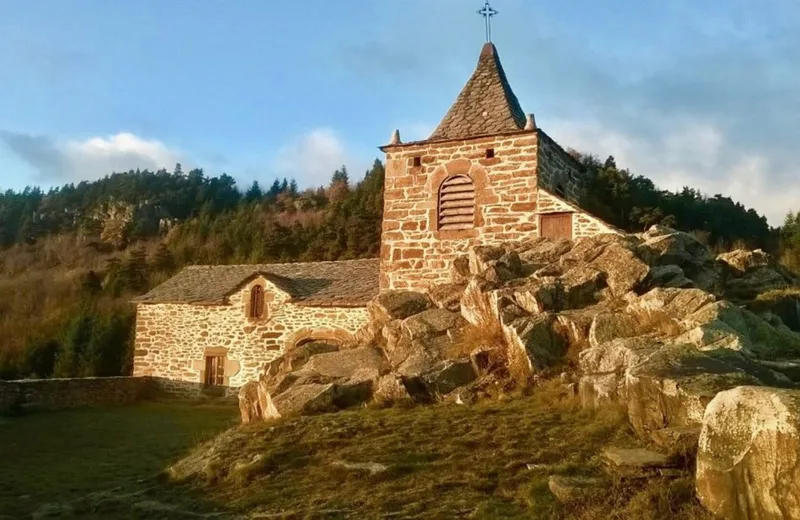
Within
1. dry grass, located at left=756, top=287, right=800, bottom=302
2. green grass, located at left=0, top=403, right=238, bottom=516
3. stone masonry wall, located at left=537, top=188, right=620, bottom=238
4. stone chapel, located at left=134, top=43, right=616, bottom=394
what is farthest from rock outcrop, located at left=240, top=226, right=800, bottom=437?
green grass, located at left=0, top=403, right=238, bottom=516

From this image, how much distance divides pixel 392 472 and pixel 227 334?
49.4 feet

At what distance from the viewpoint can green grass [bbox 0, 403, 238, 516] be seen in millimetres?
9531

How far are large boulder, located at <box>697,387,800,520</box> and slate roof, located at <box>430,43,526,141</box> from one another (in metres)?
11.3

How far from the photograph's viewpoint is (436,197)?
54.7 feet

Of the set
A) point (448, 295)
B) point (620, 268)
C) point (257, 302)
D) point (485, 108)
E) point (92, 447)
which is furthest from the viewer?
point (257, 302)

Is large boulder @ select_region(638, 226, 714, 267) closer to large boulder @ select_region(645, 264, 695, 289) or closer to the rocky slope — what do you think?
the rocky slope

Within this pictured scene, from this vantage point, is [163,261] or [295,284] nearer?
[295,284]

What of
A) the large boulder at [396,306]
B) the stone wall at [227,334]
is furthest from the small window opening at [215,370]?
the large boulder at [396,306]

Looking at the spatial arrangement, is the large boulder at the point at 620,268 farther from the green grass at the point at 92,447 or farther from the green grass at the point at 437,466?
the green grass at the point at 92,447

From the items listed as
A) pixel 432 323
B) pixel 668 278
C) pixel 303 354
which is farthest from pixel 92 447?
pixel 668 278

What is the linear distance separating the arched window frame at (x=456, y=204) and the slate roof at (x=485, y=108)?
1.01m

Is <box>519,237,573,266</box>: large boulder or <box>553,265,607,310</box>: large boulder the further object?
<box>519,237,573,266</box>: large boulder

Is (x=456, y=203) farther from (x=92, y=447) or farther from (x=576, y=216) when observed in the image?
(x=92, y=447)

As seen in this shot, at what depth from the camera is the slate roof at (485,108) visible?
1670 cm
